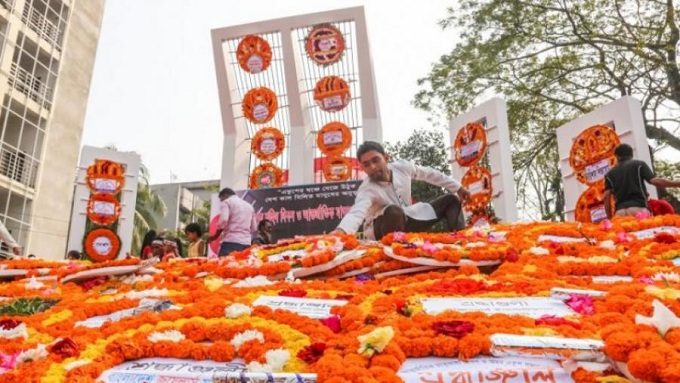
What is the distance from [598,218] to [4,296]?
6.87 metres

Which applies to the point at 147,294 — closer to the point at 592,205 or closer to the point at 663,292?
the point at 663,292

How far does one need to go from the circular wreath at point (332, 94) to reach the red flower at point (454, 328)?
13.0m

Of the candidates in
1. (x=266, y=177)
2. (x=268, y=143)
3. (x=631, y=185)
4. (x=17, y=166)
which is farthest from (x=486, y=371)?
(x=17, y=166)

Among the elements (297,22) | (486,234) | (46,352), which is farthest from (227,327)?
(297,22)

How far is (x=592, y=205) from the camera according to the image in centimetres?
786

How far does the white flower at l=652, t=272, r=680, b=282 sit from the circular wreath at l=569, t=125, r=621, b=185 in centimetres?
525

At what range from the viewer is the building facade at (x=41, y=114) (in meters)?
15.8

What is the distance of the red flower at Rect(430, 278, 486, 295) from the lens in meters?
2.72

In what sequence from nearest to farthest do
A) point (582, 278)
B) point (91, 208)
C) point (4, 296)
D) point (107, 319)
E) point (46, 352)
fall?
point (46, 352) < point (107, 319) < point (582, 278) < point (4, 296) < point (91, 208)

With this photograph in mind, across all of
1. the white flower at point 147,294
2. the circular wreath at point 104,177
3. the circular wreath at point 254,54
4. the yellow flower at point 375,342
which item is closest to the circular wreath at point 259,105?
the circular wreath at point 254,54

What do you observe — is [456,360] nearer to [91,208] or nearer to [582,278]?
[582,278]

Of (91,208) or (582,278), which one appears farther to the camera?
(91,208)

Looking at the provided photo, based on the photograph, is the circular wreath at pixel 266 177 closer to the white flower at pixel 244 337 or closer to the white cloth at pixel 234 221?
the white cloth at pixel 234 221

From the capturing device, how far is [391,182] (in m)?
4.86
